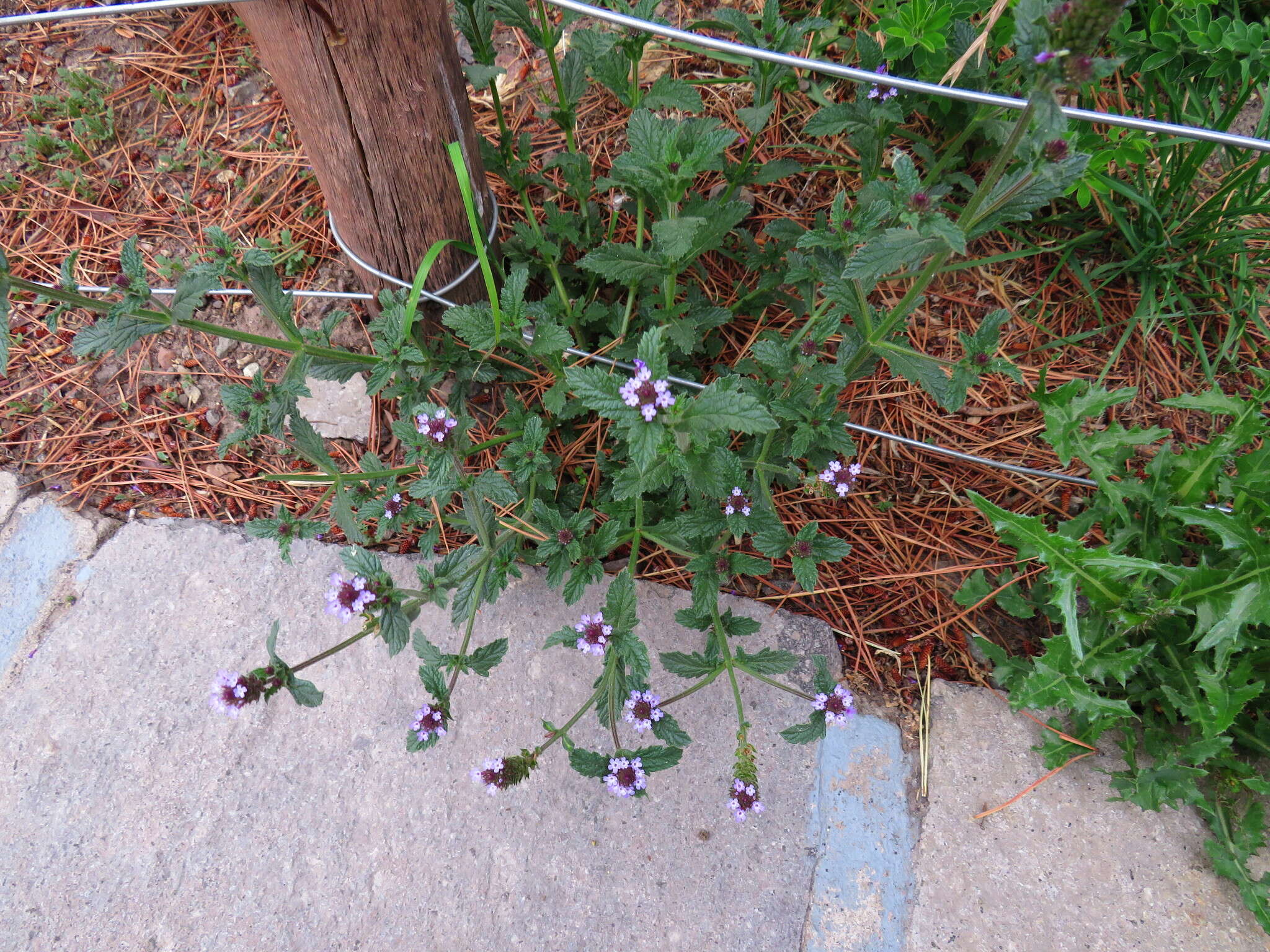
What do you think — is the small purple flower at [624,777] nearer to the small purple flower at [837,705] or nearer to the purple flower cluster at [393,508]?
the small purple flower at [837,705]

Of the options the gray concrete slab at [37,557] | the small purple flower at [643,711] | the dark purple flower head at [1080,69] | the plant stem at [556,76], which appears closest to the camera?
the dark purple flower head at [1080,69]

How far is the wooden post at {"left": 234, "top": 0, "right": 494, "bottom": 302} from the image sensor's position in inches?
69.4

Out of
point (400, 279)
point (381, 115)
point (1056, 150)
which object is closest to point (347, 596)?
point (400, 279)

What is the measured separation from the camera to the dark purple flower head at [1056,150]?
128 centimetres

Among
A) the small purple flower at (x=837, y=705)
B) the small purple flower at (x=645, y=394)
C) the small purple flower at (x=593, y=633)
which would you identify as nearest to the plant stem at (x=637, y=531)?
the small purple flower at (x=593, y=633)

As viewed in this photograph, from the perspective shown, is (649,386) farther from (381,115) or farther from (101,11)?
(101,11)

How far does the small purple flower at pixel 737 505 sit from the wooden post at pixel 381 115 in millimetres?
1132

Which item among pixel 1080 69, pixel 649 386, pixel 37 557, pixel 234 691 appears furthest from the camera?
pixel 37 557

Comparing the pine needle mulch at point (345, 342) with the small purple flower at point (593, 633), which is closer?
the small purple flower at point (593, 633)

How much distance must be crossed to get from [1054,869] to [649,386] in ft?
5.29

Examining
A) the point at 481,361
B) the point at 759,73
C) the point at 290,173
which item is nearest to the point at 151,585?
the point at 481,361

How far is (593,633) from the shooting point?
175cm

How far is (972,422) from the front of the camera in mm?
2502

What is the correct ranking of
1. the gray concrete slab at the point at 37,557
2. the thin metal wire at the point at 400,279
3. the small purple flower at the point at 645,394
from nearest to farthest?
the small purple flower at the point at 645,394, the thin metal wire at the point at 400,279, the gray concrete slab at the point at 37,557
